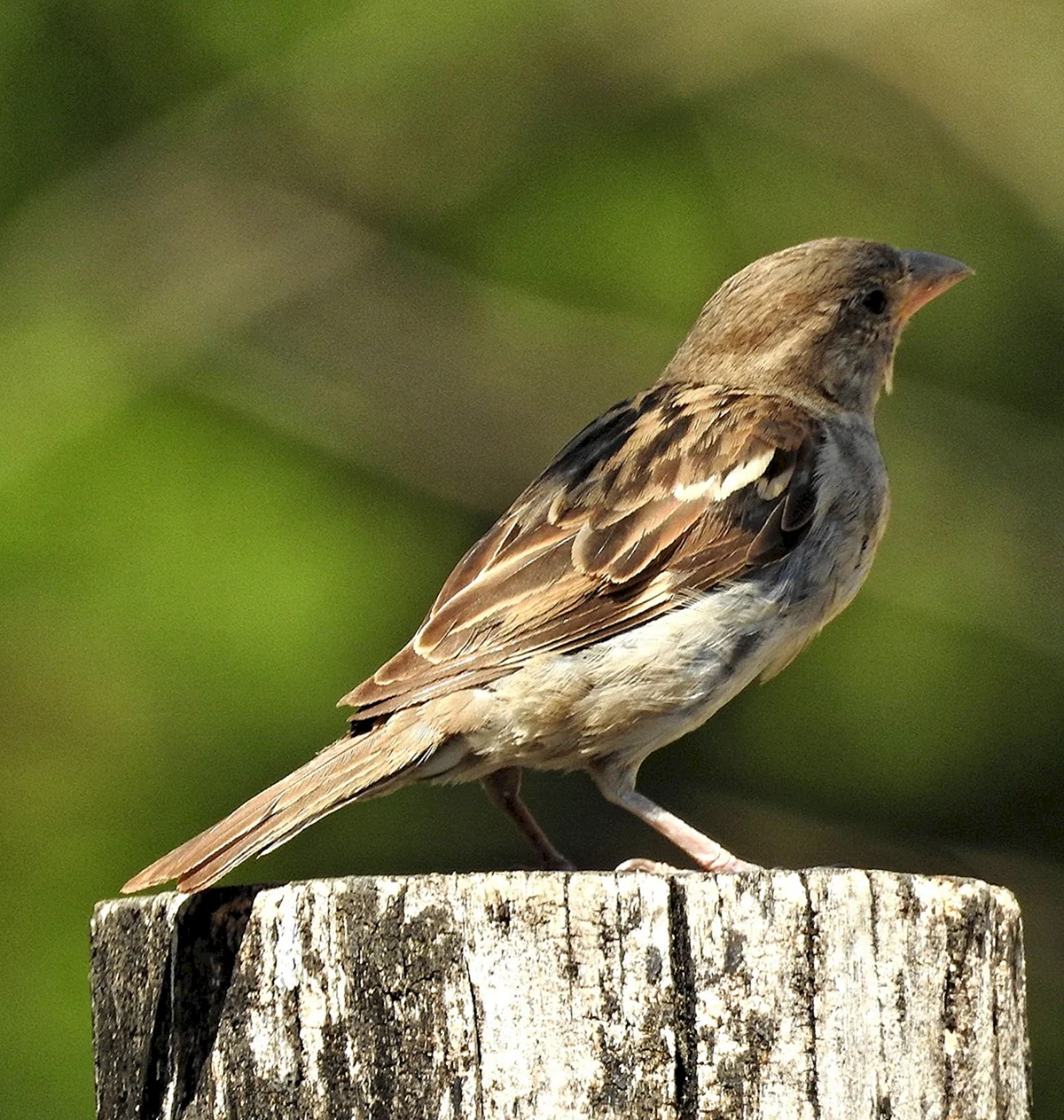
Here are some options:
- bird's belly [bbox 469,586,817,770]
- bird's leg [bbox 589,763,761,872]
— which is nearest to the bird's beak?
bird's belly [bbox 469,586,817,770]

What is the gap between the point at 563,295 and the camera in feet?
29.3

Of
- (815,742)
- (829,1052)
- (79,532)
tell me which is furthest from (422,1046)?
(815,742)

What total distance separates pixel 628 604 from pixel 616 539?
17 centimetres

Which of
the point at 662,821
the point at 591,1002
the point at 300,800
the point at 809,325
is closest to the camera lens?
the point at 591,1002

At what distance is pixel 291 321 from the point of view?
30.1 ft

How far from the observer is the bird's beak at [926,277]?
5.89m

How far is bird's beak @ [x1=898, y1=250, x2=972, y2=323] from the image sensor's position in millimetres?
5895

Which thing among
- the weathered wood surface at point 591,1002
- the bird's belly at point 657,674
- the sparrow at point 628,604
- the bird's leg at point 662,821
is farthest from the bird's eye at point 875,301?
the weathered wood surface at point 591,1002

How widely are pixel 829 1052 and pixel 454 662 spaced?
1622 millimetres

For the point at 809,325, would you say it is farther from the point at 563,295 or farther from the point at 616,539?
the point at 563,295

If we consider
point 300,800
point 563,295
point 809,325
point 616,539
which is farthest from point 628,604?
point 563,295

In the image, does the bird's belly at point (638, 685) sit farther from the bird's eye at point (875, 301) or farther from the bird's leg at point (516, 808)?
the bird's eye at point (875, 301)

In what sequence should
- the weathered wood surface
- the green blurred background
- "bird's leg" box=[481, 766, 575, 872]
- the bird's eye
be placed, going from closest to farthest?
1. the weathered wood surface
2. "bird's leg" box=[481, 766, 575, 872]
3. the bird's eye
4. the green blurred background

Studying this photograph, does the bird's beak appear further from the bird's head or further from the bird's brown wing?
the bird's brown wing
